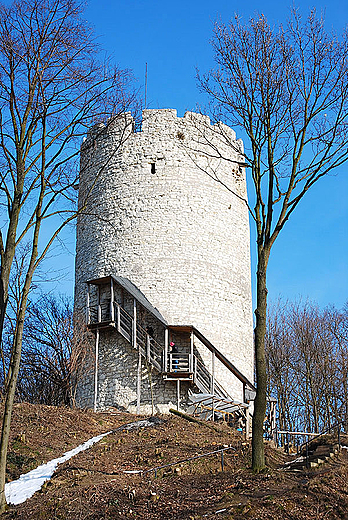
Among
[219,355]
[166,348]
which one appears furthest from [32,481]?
[219,355]

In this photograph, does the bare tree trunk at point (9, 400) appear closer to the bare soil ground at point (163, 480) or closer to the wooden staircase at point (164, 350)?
the bare soil ground at point (163, 480)

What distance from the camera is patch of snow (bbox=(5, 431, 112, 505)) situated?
31.3 ft

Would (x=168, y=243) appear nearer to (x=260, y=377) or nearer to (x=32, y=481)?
(x=260, y=377)

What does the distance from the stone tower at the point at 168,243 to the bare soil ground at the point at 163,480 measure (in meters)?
5.70

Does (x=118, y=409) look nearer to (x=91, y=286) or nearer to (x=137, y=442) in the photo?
(x=91, y=286)

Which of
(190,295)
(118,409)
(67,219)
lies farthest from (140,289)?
(67,219)

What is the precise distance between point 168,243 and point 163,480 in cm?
1104

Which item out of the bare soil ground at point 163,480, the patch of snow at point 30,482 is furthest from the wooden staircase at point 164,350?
the patch of snow at point 30,482

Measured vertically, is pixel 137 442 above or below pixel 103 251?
below

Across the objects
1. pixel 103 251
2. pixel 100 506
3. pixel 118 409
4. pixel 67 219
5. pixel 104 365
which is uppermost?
pixel 103 251

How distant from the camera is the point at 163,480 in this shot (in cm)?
978

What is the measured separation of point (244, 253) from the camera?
21.9 metres

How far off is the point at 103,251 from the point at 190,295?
3262 mm

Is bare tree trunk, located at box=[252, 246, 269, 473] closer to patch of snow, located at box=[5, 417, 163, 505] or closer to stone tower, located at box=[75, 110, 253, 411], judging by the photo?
patch of snow, located at box=[5, 417, 163, 505]
